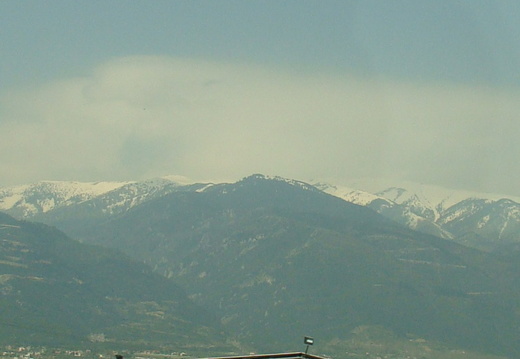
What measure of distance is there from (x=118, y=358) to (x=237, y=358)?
7733mm

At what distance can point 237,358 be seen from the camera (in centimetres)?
5769

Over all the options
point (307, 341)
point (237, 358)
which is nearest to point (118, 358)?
point (237, 358)

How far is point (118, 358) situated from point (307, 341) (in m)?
12.3

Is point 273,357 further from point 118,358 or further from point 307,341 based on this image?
point 118,358

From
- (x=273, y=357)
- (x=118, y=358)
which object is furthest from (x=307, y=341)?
(x=118, y=358)

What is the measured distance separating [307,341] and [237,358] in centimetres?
473

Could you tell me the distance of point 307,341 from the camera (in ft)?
189

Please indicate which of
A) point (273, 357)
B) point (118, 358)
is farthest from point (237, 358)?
point (118, 358)

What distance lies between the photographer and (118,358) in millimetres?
56031

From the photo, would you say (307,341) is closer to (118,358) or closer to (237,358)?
(237,358)

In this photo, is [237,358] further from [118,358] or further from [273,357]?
[118,358]

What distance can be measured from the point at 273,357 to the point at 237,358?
262 centimetres
